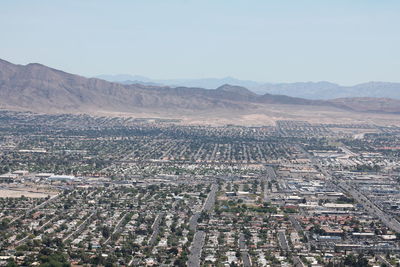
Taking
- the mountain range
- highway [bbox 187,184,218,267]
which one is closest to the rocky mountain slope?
the mountain range

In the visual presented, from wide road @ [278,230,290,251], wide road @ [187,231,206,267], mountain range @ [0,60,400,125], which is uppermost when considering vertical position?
mountain range @ [0,60,400,125]

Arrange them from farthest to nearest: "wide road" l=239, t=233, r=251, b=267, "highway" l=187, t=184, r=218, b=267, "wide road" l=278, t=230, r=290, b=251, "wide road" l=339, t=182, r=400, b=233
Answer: "wide road" l=339, t=182, r=400, b=233 < "wide road" l=278, t=230, r=290, b=251 < "highway" l=187, t=184, r=218, b=267 < "wide road" l=239, t=233, r=251, b=267

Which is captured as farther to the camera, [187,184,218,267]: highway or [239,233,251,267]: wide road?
[187,184,218,267]: highway

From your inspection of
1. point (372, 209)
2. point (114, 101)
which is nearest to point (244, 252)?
point (372, 209)

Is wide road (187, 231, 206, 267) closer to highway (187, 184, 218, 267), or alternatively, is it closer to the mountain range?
highway (187, 184, 218, 267)

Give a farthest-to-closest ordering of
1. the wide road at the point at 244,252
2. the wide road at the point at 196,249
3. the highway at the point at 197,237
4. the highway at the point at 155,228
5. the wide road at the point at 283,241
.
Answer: the highway at the point at 155,228
the wide road at the point at 283,241
the highway at the point at 197,237
the wide road at the point at 244,252
the wide road at the point at 196,249

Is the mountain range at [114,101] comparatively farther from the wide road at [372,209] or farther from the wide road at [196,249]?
the wide road at [196,249]

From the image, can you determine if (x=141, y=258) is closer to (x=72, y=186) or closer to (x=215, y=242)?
(x=215, y=242)

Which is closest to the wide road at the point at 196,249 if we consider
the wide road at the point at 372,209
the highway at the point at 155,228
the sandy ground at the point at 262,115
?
the highway at the point at 155,228
